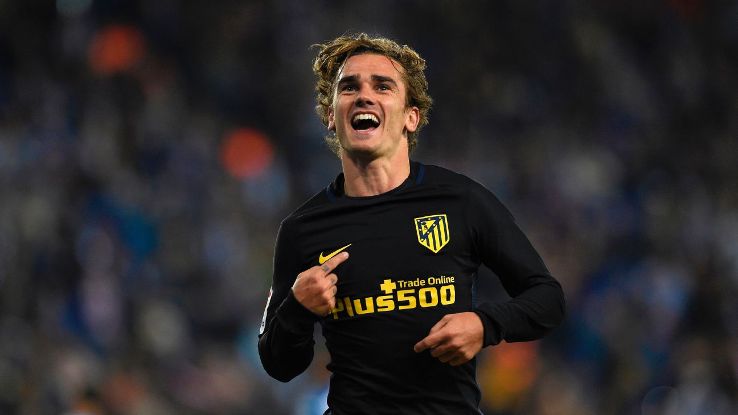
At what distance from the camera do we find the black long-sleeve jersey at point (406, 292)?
3434 mm

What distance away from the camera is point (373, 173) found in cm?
366

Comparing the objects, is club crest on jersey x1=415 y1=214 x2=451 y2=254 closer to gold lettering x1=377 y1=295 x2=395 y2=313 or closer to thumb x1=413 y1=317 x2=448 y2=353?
gold lettering x1=377 y1=295 x2=395 y2=313

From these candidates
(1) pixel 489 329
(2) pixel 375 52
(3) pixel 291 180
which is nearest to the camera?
(1) pixel 489 329

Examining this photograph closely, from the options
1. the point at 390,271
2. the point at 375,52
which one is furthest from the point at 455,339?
the point at 375,52

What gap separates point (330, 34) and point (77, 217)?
3502mm

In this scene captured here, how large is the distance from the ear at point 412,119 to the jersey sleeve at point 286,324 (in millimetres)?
482

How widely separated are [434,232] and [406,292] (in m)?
0.20

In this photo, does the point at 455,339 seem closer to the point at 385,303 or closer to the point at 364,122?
the point at 385,303

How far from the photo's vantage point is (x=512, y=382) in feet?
26.9

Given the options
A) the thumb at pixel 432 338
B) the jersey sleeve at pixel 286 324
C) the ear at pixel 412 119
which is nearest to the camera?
the thumb at pixel 432 338

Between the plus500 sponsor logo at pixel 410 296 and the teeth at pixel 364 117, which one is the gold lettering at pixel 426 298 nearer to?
the plus500 sponsor logo at pixel 410 296

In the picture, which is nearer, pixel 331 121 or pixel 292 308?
pixel 292 308

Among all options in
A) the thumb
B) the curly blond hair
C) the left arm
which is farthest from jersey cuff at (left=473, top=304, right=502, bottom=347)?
the curly blond hair

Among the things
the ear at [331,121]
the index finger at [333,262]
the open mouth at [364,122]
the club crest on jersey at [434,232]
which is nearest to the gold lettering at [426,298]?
the club crest on jersey at [434,232]
